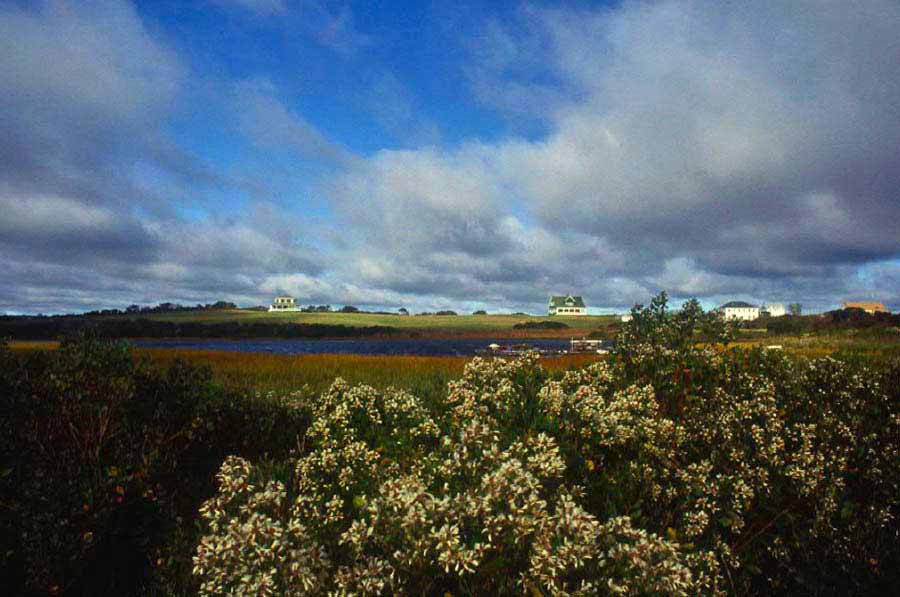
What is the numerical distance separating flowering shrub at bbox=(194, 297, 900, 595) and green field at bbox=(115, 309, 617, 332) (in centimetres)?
9440

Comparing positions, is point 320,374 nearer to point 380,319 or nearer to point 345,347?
point 345,347

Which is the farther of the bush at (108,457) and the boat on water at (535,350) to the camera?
the boat on water at (535,350)

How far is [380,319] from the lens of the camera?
11988 centimetres

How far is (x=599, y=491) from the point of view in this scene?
5.59 metres

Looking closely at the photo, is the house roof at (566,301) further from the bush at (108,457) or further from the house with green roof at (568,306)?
the bush at (108,457)

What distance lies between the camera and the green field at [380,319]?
106 metres

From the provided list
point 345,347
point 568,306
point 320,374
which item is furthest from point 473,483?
point 568,306

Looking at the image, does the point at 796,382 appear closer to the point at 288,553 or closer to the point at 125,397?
the point at 288,553

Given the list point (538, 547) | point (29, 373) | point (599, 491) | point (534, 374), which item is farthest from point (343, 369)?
point (538, 547)

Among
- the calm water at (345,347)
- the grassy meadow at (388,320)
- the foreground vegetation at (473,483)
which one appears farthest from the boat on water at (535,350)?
the grassy meadow at (388,320)

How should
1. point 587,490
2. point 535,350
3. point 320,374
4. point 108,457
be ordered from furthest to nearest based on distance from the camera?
point 320,374
point 535,350
point 108,457
point 587,490

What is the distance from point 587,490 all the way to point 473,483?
202 centimetres

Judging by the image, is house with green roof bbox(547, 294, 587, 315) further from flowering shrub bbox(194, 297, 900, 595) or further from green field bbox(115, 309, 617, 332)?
flowering shrub bbox(194, 297, 900, 595)

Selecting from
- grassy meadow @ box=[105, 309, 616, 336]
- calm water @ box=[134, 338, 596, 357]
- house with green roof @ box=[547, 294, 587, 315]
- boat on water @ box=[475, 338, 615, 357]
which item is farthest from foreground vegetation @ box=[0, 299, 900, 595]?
house with green roof @ box=[547, 294, 587, 315]
